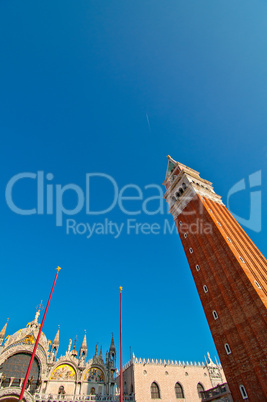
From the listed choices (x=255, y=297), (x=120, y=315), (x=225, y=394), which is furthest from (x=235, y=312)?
(x=120, y=315)

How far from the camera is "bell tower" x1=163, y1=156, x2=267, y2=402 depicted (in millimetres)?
23750

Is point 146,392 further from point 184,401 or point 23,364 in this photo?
point 23,364

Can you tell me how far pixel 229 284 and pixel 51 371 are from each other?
2508 centimetres

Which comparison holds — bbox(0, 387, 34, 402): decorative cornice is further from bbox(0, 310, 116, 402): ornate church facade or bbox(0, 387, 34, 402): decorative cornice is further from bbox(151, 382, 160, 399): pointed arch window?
Answer: bbox(151, 382, 160, 399): pointed arch window

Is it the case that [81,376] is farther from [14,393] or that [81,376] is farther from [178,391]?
[178,391]

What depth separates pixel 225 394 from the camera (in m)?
27.2

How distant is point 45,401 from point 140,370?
13.7m

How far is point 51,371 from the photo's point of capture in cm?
3259

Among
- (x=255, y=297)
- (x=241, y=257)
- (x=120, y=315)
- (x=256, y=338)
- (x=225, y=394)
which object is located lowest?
(x=225, y=394)

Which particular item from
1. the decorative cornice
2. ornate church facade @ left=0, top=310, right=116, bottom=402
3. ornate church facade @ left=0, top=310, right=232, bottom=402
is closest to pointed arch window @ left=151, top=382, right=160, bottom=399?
ornate church facade @ left=0, top=310, right=232, bottom=402

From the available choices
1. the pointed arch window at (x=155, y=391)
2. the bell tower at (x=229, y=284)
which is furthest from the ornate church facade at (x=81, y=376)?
the bell tower at (x=229, y=284)

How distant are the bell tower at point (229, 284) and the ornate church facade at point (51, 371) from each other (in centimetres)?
1673

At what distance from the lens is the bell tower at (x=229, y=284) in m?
23.8

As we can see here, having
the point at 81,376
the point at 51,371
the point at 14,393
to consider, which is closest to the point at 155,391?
the point at 81,376
